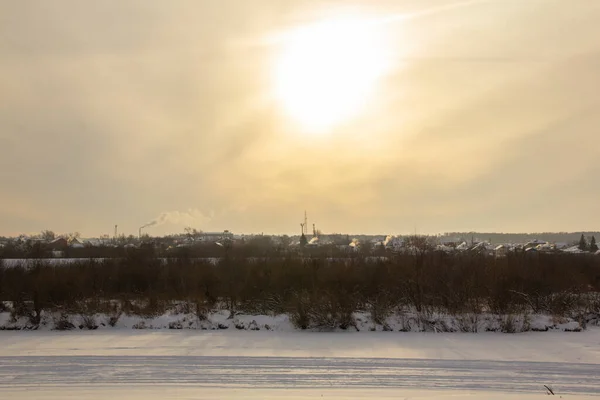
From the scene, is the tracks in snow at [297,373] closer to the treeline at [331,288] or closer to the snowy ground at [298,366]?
the snowy ground at [298,366]

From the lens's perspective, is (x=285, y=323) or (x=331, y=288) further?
(x=331, y=288)

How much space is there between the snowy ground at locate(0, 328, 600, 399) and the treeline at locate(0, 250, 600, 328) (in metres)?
3.25

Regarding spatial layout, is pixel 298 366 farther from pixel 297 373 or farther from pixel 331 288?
pixel 331 288

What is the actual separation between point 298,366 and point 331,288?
9646mm

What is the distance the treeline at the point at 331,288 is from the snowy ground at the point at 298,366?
3.25 meters

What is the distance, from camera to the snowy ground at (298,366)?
1053cm

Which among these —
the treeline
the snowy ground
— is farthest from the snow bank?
the snowy ground

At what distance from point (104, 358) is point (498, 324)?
13.7 meters

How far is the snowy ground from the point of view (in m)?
10.5

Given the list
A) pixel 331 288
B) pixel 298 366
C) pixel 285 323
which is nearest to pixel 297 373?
pixel 298 366

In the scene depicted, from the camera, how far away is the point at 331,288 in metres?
22.3

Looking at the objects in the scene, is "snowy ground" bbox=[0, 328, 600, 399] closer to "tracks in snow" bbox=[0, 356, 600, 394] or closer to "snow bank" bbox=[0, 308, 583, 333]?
"tracks in snow" bbox=[0, 356, 600, 394]

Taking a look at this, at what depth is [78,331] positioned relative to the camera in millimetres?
19406

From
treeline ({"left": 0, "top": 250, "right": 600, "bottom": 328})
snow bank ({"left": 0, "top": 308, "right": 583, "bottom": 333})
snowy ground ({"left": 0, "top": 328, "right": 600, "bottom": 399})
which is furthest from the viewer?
treeline ({"left": 0, "top": 250, "right": 600, "bottom": 328})
